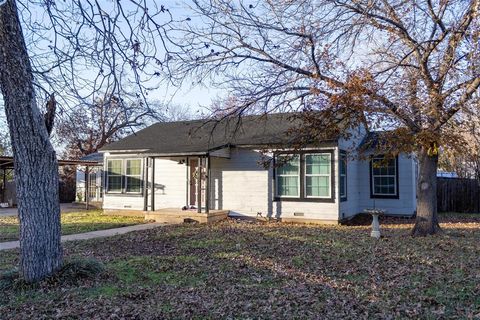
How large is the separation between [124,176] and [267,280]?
1311 cm

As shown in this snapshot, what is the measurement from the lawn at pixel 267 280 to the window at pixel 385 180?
5896 millimetres

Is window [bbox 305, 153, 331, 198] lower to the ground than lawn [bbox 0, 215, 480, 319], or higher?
higher

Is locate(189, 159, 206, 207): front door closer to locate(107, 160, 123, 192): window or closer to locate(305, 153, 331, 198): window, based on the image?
locate(107, 160, 123, 192): window

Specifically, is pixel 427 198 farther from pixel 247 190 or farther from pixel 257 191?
pixel 247 190

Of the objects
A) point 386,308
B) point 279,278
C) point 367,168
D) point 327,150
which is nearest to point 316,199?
point 327,150

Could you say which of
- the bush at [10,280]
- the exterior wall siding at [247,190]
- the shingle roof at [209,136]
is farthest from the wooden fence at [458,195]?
the bush at [10,280]

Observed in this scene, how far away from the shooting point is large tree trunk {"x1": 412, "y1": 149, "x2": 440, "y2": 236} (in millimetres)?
11078

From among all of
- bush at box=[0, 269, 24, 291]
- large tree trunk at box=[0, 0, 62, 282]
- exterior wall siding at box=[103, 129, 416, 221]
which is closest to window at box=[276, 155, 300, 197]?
exterior wall siding at box=[103, 129, 416, 221]

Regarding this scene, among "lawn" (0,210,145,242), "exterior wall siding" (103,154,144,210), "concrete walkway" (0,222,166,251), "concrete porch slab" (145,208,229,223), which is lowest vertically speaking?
"concrete walkway" (0,222,166,251)

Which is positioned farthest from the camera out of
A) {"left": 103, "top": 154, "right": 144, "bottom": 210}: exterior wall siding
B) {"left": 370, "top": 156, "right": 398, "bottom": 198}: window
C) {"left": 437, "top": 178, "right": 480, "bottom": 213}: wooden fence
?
{"left": 437, "top": 178, "right": 480, "bottom": 213}: wooden fence

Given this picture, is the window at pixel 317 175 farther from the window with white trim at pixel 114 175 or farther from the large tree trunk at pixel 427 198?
the window with white trim at pixel 114 175

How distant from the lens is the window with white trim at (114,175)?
18.4 m

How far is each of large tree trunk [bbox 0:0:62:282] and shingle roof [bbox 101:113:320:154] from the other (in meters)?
7.69

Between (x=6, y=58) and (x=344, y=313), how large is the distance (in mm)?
5548
